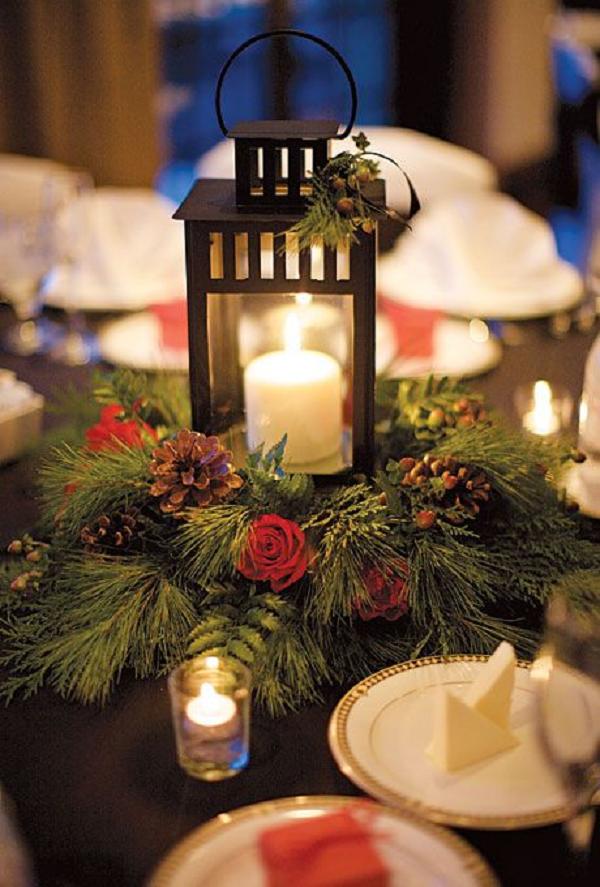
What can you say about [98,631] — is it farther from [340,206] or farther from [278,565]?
[340,206]

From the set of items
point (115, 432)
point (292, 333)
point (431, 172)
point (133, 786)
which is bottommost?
point (133, 786)

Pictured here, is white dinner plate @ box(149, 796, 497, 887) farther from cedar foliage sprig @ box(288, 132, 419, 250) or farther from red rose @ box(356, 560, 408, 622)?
cedar foliage sprig @ box(288, 132, 419, 250)

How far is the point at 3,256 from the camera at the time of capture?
1.89 metres

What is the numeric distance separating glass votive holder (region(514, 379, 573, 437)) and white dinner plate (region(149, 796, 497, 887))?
31.9 inches

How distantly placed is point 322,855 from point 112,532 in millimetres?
466

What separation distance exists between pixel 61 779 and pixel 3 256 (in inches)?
44.3

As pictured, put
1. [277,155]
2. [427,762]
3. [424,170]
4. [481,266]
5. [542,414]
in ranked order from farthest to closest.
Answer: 1. [424,170]
2. [481,266]
3. [542,414]
4. [277,155]
5. [427,762]

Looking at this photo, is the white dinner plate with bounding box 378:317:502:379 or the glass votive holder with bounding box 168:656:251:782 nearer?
the glass votive holder with bounding box 168:656:251:782

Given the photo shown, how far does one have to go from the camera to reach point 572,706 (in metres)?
0.81

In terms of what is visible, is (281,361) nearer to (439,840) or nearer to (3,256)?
(439,840)

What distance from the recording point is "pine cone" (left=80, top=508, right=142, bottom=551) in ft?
3.74

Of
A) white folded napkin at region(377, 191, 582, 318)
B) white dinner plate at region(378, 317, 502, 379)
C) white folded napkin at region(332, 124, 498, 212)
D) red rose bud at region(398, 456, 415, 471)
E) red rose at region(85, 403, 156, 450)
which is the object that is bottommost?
red rose bud at region(398, 456, 415, 471)

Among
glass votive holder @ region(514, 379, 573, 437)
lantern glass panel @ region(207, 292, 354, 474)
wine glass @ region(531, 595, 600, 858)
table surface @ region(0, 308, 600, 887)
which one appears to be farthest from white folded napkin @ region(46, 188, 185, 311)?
wine glass @ region(531, 595, 600, 858)

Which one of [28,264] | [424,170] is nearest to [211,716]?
[28,264]
